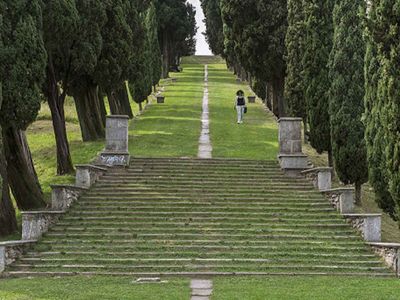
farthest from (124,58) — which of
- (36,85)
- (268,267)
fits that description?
(268,267)

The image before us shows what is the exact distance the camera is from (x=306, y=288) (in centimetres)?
1370

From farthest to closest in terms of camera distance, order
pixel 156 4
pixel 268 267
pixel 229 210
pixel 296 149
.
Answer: pixel 156 4 → pixel 296 149 → pixel 229 210 → pixel 268 267

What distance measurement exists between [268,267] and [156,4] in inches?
2181

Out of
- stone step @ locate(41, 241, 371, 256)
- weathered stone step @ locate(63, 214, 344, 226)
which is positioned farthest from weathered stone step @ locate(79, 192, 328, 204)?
stone step @ locate(41, 241, 371, 256)

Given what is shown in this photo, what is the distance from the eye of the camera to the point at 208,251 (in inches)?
664

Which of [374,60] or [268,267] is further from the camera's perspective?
[374,60]

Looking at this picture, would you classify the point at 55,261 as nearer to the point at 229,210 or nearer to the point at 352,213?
the point at 229,210

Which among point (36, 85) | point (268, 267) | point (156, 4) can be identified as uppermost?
point (156, 4)

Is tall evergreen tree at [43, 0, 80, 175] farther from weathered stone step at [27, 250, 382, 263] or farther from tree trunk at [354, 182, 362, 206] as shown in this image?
tree trunk at [354, 182, 362, 206]

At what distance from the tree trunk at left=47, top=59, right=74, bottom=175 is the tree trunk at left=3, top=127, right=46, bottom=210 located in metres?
3.21

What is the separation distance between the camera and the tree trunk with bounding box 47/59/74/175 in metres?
24.1

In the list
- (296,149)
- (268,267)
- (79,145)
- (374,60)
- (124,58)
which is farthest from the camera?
(79,145)

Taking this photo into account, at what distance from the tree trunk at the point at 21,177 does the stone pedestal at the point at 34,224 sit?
10.2 ft

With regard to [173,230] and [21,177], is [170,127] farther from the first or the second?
[173,230]
